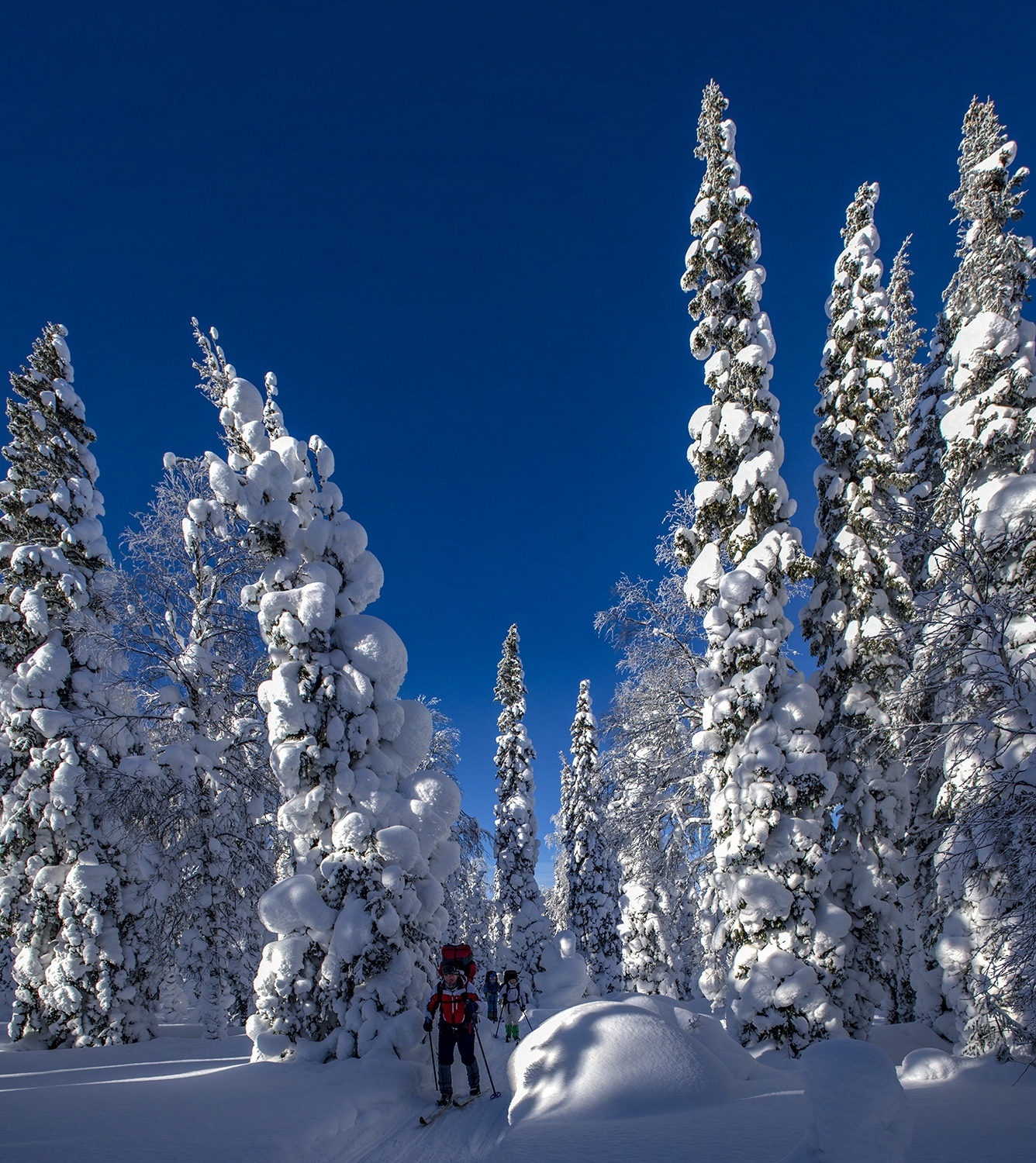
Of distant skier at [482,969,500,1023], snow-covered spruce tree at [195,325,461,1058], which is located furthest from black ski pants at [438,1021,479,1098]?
distant skier at [482,969,500,1023]

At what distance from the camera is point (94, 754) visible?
41.1 feet

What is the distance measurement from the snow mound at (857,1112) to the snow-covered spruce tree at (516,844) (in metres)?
22.6

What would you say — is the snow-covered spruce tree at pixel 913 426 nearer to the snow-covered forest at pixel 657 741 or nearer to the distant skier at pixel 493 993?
the snow-covered forest at pixel 657 741

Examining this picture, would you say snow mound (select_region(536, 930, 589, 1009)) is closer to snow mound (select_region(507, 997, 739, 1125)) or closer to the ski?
the ski

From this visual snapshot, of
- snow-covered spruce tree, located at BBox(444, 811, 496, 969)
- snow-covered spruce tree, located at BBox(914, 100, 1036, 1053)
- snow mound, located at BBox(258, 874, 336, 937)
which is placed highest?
snow-covered spruce tree, located at BBox(914, 100, 1036, 1053)

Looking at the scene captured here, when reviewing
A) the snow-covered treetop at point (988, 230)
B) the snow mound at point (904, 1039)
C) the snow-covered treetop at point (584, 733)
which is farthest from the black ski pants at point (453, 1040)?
the snow-covered treetop at point (584, 733)

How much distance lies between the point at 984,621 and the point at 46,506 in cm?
1746

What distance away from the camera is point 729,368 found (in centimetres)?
1219

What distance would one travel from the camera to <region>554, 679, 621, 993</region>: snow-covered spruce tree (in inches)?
1059

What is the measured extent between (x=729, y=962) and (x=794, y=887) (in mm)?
2516

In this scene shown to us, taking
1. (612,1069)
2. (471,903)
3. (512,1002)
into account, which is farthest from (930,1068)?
(471,903)

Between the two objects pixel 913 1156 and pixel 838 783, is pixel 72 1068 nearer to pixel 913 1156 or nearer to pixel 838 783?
pixel 913 1156

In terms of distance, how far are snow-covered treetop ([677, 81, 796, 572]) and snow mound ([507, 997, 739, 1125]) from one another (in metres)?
6.88

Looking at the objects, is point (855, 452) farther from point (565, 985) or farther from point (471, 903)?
point (471, 903)
